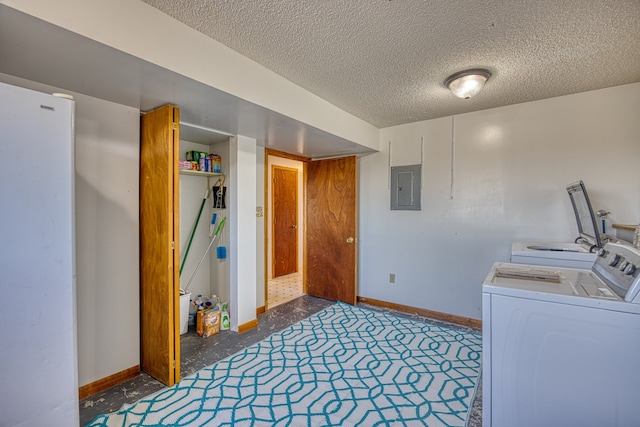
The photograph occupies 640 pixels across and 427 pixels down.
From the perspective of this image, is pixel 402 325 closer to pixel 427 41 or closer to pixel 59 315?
pixel 427 41

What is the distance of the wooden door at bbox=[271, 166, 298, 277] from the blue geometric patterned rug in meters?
2.51

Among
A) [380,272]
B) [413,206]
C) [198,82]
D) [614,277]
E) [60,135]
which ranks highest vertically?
[198,82]

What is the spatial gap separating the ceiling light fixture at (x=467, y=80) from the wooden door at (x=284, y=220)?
3.48 m

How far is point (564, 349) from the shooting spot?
1.23 metres

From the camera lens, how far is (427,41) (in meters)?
1.88

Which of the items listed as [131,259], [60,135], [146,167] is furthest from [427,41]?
[131,259]

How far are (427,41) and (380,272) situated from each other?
2767 millimetres

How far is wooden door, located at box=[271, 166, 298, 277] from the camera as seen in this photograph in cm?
542

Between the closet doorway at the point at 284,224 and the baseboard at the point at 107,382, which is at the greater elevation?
the closet doorway at the point at 284,224

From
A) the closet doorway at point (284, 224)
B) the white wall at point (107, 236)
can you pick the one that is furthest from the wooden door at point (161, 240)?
the closet doorway at point (284, 224)

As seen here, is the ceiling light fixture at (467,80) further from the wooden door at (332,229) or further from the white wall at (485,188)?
the wooden door at (332,229)

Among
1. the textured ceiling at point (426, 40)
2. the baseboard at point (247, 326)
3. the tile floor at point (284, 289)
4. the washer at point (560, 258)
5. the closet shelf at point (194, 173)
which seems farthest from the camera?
the tile floor at point (284, 289)

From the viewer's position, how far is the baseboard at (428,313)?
3.29 meters

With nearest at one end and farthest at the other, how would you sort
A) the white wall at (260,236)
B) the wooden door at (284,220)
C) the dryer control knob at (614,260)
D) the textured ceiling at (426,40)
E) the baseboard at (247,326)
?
1. the dryer control knob at (614,260)
2. the textured ceiling at (426,40)
3. the baseboard at (247,326)
4. the white wall at (260,236)
5. the wooden door at (284,220)
